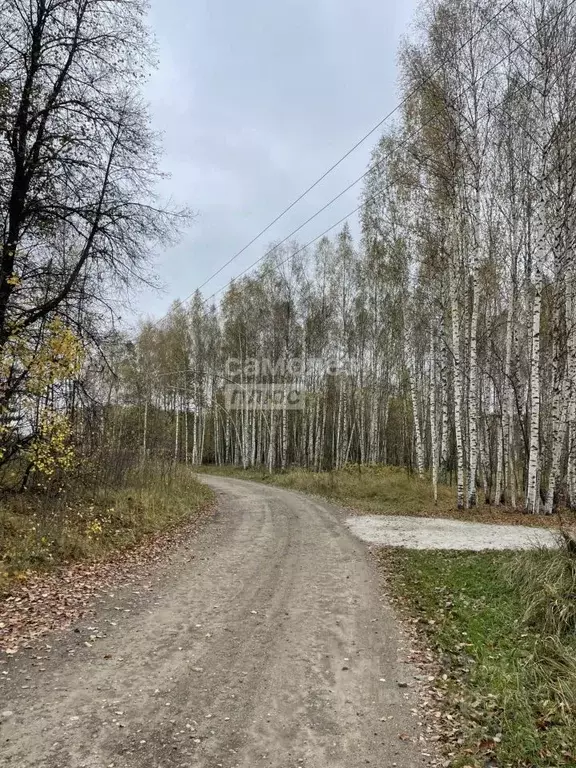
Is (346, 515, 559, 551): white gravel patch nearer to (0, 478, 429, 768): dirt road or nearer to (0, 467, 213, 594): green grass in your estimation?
(0, 478, 429, 768): dirt road

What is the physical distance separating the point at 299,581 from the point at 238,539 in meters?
3.13

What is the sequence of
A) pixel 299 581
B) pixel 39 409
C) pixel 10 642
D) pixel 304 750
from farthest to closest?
pixel 39 409 < pixel 299 581 < pixel 10 642 < pixel 304 750

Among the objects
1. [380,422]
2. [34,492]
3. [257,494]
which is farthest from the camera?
[380,422]

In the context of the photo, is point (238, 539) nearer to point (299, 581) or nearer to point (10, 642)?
point (299, 581)

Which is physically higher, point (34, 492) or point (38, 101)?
point (38, 101)

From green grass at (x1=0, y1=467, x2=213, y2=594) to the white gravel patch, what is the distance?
4607 mm

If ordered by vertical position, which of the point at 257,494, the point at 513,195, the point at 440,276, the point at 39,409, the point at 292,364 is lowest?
the point at 257,494

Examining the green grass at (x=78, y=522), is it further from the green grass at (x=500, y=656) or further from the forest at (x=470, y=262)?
the green grass at (x=500, y=656)

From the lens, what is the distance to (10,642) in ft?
15.9

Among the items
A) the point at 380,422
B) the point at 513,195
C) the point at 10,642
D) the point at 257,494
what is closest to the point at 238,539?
the point at 10,642

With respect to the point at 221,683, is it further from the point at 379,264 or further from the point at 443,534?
the point at 379,264

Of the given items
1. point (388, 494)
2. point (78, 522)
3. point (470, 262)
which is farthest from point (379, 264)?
point (78, 522)

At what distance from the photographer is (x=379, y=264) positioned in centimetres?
1980

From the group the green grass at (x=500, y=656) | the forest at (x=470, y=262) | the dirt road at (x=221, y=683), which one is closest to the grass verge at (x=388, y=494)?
the forest at (x=470, y=262)
